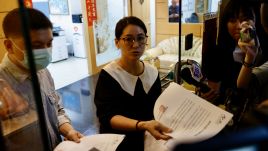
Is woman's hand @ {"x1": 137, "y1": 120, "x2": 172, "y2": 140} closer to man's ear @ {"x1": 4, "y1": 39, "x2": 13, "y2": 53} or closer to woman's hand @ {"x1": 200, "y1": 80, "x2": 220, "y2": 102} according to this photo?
woman's hand @ {"x1": 200, "y1": 80, "x2": 220, "y2": 102}

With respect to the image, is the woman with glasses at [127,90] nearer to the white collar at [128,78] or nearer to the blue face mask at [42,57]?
the white collar at [128,78]

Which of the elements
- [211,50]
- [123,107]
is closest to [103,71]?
[123,107]

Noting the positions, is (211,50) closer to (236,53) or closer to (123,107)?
(236,53)

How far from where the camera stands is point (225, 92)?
2.52ft

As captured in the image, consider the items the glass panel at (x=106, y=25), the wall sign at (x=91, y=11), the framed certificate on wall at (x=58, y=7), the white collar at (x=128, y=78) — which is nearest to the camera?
the white collar at (x=128, y=78)

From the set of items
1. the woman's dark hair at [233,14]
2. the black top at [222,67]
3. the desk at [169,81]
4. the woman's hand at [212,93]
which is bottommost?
the desk at [169,81]

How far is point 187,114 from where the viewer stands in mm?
642

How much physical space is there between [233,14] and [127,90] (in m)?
0.49

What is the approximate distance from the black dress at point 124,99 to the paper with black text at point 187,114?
0.78 feet

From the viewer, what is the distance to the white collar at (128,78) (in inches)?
38.5

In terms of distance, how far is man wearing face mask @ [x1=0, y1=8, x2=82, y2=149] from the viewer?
76cm

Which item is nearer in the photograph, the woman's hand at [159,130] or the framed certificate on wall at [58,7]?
the woman's hand at [159,130]

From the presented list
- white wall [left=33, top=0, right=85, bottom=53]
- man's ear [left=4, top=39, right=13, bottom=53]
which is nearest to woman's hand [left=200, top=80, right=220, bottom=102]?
man's ear [left=4, top=39, right=13, bottom=53]

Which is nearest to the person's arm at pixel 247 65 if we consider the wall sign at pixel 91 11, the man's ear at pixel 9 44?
the man's ear at pixel 9 44
